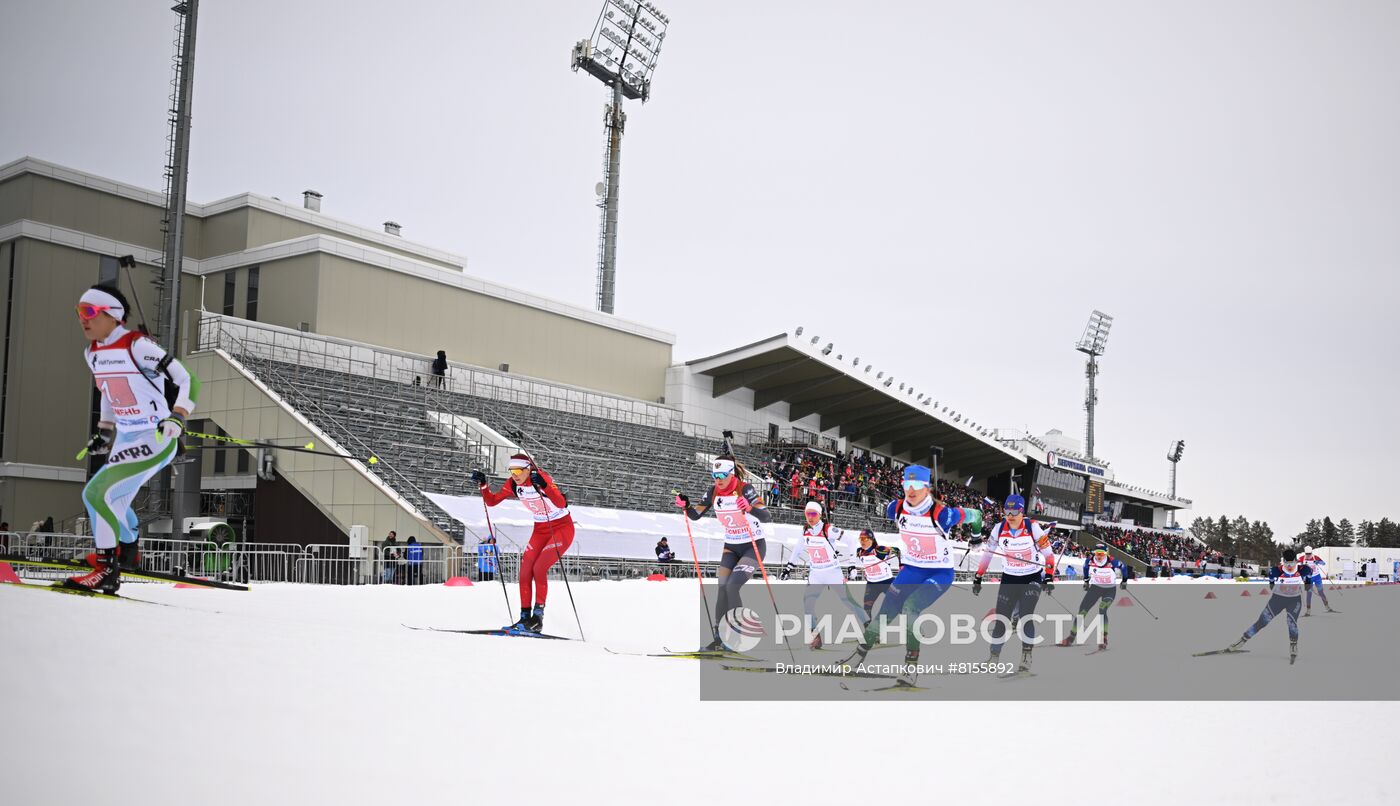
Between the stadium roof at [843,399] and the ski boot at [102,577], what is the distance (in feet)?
139

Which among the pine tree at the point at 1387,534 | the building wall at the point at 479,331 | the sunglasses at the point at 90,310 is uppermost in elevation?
the building wall at the point at 479,331

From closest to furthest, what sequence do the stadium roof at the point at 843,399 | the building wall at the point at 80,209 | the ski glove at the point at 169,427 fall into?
the ski glove at the point at 169,427, the building wall at the point at 80,209, the stadium roof at the point at 843,399

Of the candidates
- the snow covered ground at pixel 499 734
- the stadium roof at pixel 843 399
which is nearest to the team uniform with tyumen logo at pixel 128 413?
the snow covered ground at pixel 499 734

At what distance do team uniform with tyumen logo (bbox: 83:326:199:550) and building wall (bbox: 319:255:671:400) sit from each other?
Result: 2889 cm

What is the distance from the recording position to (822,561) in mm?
15617

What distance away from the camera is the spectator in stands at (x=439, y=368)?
132ft

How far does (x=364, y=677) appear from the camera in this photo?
7.45m

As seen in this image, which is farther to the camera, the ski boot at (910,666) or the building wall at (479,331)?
the building wall at (479,331)

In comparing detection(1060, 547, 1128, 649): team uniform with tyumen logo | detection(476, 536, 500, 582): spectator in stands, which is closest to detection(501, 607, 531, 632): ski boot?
detection(1060, 547, 1128, 649): team uniform with tyumen logo

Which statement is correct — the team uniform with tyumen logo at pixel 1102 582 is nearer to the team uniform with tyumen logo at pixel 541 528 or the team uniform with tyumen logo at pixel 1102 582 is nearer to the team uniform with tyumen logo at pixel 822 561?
the team uniform with tyumen logo at pixel 822 561

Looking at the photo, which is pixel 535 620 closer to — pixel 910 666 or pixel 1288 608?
pixel 910 666

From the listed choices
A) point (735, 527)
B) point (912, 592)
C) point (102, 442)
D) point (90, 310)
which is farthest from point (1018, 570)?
point (90, 310)

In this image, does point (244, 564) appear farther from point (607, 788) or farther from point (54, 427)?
point (607, 788)

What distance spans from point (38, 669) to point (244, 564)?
2003cm
